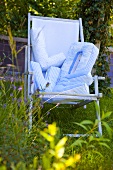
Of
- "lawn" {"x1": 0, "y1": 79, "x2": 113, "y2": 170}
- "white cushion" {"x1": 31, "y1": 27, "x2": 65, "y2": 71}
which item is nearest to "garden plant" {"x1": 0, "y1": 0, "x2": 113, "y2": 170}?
"lawn" {"x1": 0, "y1": 79, "x2": 113, "y2": 170}

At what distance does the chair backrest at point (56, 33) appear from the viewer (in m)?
4.76

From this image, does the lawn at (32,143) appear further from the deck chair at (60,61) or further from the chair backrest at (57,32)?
the chair backrest at (57,32)

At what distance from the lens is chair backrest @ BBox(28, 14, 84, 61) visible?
476 cm

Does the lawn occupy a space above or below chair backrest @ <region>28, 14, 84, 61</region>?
below

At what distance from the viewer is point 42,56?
4539 mm

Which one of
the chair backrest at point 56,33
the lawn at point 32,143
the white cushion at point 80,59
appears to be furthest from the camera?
the chair backrest at point 56,33

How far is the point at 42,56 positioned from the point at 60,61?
9.0 inches

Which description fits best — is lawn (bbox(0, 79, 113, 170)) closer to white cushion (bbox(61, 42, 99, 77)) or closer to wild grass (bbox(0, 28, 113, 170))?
wild grass (bbox(0, 28, 113, 170))

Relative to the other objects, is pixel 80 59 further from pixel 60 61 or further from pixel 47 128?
pixel 47 128

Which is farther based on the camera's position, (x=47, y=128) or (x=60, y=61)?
(x=60, y=61)

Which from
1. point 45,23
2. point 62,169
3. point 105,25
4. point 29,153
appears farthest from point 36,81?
point 62,169

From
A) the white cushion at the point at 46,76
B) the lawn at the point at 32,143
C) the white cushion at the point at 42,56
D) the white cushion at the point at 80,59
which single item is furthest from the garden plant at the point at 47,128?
the white cushion at the point at 80,59

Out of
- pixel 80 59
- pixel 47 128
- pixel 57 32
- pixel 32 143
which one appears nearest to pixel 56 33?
pixel 57 32

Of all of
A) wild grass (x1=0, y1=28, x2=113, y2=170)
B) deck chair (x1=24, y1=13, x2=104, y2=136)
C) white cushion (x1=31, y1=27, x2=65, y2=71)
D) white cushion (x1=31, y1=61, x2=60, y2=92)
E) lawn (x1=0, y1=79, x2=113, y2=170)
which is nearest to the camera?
wild grass (x1=0, y1=28, x2=113, y2=170)
